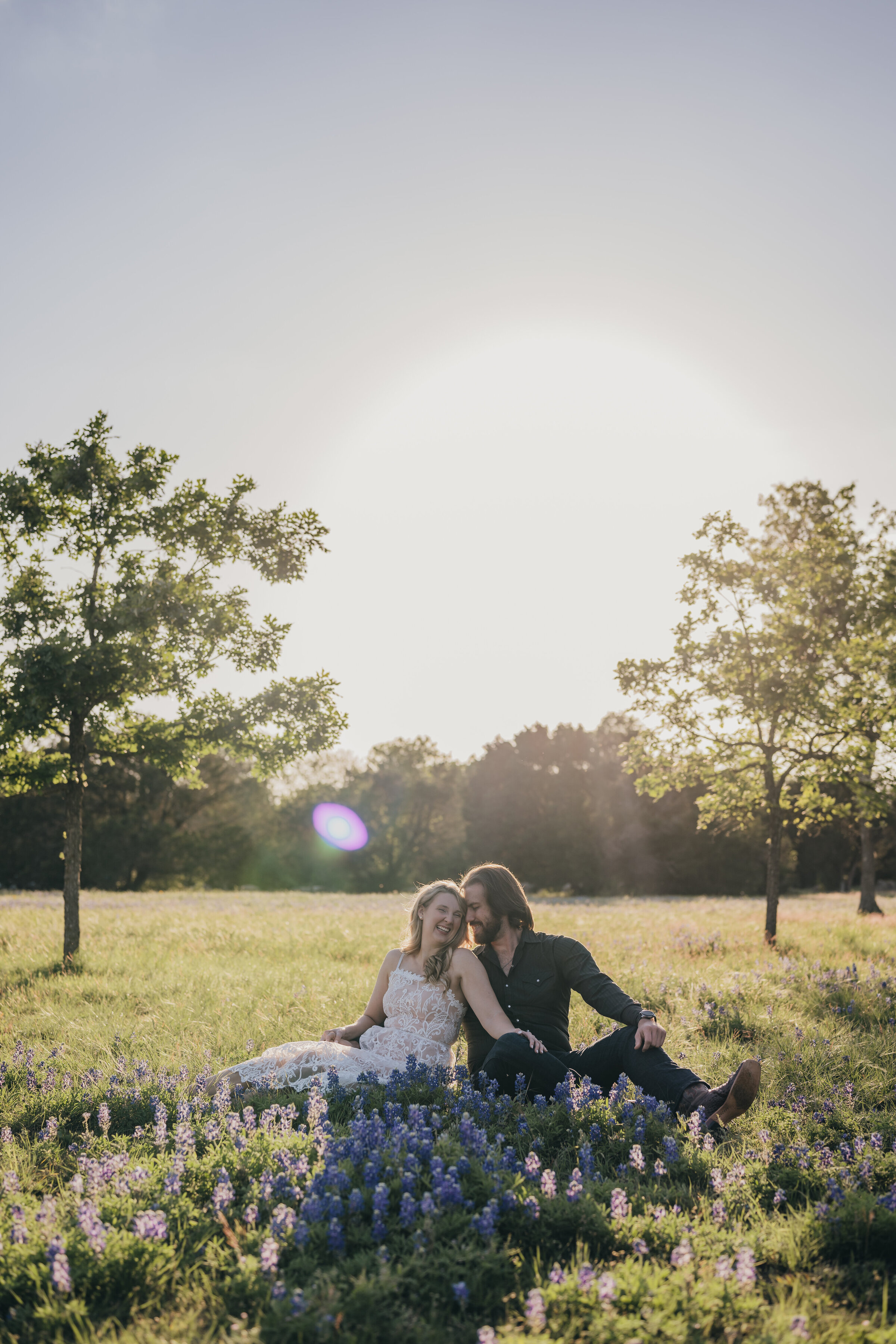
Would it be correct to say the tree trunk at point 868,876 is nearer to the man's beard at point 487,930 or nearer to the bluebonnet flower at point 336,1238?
the man's beard at point 487,930

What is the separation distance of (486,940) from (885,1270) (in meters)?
2.99

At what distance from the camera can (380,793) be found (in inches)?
2121

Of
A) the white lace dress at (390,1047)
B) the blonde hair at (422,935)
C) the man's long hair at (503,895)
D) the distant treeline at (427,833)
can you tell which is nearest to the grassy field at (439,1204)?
the white lace dress at (390,1047)

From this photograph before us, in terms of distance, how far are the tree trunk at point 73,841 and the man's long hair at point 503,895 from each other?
7064 millimetres

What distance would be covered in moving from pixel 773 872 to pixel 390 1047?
10126 mm

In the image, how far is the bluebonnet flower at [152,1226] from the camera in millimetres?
3041

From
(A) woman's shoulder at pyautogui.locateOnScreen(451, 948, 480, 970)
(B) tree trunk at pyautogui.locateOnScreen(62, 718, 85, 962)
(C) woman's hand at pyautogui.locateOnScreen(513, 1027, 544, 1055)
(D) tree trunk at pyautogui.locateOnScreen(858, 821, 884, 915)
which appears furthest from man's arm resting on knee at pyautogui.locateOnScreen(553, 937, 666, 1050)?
(D) tree trunk at pyautogui.locateOnScreen(858, 821, 884, 915)

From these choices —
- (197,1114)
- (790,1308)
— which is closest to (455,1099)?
(197,1114)

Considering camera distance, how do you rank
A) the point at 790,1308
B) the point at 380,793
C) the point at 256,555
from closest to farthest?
the point at 790,1308
the point at 256,555
the point at 380,793

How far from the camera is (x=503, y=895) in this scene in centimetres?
566

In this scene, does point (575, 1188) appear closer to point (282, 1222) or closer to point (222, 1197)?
point (282, 1222)

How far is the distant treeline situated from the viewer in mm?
43500

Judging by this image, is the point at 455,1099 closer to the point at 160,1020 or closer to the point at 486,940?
the point at 486,940

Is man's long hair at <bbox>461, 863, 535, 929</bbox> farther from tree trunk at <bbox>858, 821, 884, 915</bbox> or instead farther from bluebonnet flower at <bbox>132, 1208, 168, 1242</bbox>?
tree trunk at <bbox>858, 821, 884, 915</bbox>
